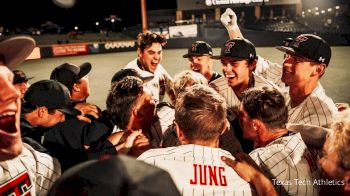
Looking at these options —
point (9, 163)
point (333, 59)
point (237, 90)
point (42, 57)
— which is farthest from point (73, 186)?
point (42, 57)

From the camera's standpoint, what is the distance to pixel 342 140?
74.2 inches

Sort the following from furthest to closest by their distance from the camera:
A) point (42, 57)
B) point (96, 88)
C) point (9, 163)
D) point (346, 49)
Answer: point (42, 57)
point (346, 49)
point (96, 88)
point (9, 163)

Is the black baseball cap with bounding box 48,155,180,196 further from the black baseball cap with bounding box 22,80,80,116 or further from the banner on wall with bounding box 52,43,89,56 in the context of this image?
the banner on wall with bounding box 52,43,89,56

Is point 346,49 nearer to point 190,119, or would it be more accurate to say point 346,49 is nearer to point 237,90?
point 237,90

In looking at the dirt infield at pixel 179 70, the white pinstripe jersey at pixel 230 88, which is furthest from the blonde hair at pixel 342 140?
the dirt infield at pixel 179 70

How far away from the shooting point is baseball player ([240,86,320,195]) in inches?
77.5

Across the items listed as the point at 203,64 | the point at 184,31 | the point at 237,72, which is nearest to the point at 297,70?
the point at 237,72

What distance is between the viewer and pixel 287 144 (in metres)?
2.10

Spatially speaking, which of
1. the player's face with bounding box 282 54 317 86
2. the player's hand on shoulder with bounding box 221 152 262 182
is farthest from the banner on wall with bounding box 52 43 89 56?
the player's hand on shoulder with bounding box 221 152 262 182

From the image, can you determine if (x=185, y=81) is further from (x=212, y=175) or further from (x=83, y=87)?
(x=212, y=175)

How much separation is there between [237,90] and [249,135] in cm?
153

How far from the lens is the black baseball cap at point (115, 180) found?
85 cm

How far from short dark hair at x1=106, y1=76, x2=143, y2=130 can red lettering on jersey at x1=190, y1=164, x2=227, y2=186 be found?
44.9 inches

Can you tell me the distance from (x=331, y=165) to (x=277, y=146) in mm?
334
